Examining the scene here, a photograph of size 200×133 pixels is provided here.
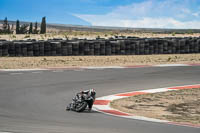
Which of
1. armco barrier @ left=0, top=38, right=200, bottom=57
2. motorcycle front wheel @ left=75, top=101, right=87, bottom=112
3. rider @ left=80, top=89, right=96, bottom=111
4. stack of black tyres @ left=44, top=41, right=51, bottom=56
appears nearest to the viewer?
motorcycle front wheel @ left=75, top=101, right=87, bottom=112

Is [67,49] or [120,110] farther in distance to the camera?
[67,49]

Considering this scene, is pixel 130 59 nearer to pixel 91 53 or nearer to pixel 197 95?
pixel 91 53

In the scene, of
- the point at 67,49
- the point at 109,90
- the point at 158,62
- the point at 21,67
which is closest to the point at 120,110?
the point at 109,90

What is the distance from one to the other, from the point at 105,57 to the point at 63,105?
17.1m

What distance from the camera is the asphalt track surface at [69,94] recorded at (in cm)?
Answer: 1055

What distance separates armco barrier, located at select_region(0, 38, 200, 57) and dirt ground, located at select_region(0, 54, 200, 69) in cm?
33

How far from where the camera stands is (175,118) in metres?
12.8

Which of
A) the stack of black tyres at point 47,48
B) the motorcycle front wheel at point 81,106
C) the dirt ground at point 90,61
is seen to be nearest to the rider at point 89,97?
the motorcycle front wheel at point 81,106

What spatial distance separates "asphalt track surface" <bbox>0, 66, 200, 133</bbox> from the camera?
10555 millimetres

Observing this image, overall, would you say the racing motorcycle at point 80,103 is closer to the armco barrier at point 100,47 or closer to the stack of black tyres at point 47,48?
the armco barrier at point 100,47

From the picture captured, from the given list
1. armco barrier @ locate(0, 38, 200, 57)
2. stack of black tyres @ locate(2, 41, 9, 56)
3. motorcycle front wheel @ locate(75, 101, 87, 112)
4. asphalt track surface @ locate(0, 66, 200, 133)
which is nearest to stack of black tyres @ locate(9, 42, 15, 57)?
armco barrier @ locate(0, 38, 200, 57)

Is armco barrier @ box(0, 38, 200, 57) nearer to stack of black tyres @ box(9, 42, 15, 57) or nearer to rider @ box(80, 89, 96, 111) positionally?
stack of black tyres @ box(9, 42, 15, 57)

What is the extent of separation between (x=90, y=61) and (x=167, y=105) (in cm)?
1422

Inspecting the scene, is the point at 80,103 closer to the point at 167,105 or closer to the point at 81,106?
the point at 81,106
